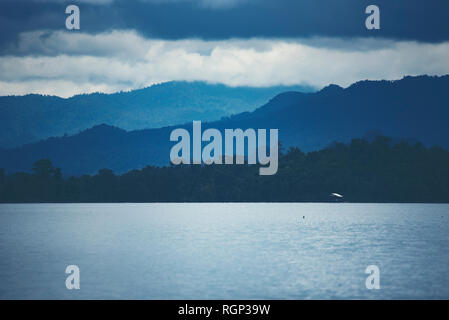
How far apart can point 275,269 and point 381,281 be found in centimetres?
1139

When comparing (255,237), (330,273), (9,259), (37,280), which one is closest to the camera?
(37,280)

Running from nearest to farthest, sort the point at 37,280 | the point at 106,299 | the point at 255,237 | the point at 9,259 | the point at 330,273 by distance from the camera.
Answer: the point at 106,299 < the point at 37,280 < the point at 330,273 < the point at 9,259 < the point at 255,237

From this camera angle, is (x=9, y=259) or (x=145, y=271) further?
(x=9, y=259)

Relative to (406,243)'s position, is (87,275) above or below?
below

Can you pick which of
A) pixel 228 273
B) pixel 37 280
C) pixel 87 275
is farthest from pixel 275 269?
pixel 37 280

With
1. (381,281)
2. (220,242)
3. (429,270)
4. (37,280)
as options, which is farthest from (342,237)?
(37,280)

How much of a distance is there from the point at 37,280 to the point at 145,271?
1054 cm

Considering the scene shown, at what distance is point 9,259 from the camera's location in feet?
249

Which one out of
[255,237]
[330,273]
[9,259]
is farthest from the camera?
[255,237]

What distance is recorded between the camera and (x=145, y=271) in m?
67.0

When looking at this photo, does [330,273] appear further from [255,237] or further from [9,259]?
[255,237]

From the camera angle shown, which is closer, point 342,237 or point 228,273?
point 228,273
